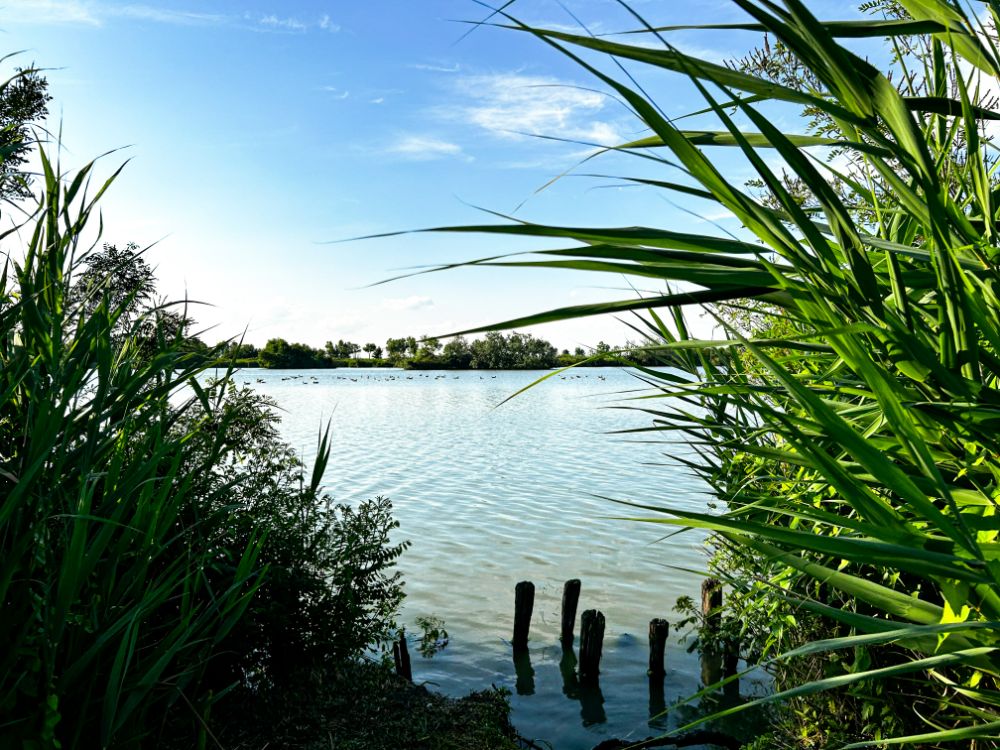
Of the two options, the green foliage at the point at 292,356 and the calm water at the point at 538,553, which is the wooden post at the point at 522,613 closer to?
the calm water at the point at 538,553

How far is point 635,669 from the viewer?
8.80 metres

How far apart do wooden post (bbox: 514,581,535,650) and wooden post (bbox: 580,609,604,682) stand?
3.15 ft

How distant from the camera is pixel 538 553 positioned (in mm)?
13398

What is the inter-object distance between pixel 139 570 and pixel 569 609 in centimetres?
729

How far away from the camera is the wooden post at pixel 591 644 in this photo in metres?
8.27

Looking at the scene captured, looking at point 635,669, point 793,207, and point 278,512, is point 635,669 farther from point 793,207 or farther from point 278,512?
point 793,207

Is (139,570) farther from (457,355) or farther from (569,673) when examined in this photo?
(457,355)

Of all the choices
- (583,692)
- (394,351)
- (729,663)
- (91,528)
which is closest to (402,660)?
(583,692)

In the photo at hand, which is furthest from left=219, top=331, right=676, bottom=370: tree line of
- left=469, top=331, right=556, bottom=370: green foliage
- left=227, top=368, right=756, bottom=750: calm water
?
left=227, top=368, right=756, bottom=750: calm water

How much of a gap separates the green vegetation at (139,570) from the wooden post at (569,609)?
3167mm

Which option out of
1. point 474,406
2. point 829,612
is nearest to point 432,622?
point 829,612

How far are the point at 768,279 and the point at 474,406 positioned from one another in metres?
51.5

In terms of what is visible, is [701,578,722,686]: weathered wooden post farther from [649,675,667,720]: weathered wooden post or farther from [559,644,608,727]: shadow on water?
[559,644,608,727]: shadow on water

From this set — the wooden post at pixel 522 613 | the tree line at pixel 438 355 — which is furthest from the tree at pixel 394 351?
the wooden post at pixel 522 613
